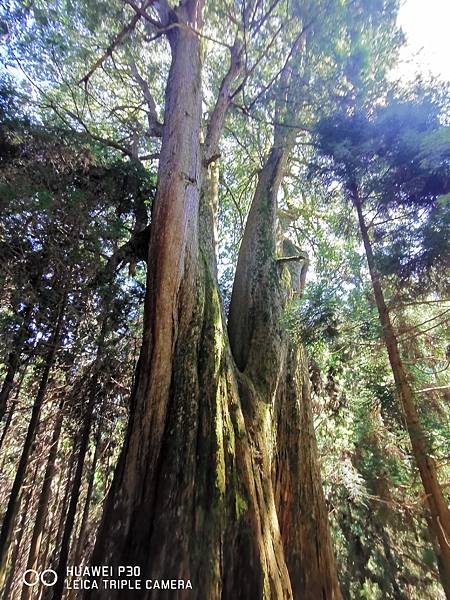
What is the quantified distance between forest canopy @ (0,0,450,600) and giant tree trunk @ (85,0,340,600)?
0.02 meters

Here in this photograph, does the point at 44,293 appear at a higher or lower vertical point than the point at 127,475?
higher

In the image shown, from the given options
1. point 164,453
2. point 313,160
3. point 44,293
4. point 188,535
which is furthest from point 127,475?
point 313,160

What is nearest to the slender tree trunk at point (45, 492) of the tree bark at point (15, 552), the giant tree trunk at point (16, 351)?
the tree bark at point (15, 552)

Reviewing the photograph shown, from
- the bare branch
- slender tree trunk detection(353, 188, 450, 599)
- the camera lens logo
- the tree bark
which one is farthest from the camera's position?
the tree bark

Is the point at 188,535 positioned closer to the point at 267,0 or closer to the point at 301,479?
the point at 301,479

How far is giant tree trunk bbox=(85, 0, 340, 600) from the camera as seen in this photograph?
2242mm

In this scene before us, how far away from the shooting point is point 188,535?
2.27 meters

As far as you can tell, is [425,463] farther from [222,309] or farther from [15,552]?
[15,552]

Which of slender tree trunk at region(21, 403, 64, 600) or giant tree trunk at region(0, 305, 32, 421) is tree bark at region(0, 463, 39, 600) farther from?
giant tree trunk at region(0, 305, 32, 421)

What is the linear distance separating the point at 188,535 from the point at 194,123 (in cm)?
431

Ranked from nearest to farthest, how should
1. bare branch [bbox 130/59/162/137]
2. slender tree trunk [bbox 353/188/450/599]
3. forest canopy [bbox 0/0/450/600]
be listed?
forest canopy [bbox 0/0/450/600]
slender tree trunk [bbox 353/188/450/599]
bare branch [bbox 130/59/162/137]

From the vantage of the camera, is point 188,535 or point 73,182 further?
point 73,182

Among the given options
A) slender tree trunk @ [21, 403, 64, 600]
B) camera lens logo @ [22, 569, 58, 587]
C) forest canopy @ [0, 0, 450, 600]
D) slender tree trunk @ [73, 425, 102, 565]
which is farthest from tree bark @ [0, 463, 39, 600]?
forest canopy @ [0, 0, 450, 600]

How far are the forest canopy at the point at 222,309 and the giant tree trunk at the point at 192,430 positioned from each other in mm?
16
